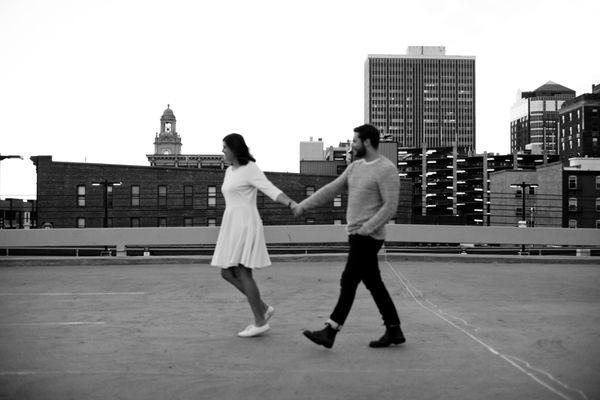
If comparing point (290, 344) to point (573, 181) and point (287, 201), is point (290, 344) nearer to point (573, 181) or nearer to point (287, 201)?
point (287, 201)

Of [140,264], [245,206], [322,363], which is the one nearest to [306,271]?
[140,264]

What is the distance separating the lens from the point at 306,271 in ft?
43.1

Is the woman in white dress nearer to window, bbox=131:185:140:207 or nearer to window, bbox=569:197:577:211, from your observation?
window, bbox=131:185:140:207

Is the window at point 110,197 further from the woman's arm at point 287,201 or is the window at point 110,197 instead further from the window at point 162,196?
the woman's arm at point 287,201

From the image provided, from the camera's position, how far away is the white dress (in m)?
6.12

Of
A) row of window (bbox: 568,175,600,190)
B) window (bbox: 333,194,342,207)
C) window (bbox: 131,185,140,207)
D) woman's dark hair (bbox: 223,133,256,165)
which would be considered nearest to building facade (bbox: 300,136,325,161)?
row of window (bbox: 568,175,600,190)

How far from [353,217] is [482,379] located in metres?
1.70

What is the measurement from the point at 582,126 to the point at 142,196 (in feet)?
309

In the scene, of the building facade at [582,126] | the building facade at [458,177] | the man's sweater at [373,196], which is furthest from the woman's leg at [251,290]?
the building facade at [458,177]

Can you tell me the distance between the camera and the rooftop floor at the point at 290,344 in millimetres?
4391

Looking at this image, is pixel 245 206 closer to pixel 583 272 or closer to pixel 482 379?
pixel 482 379

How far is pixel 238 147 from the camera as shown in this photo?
6.32 m

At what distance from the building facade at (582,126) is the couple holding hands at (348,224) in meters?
128

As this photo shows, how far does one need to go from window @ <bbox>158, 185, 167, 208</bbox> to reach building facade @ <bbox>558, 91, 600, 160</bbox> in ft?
290
